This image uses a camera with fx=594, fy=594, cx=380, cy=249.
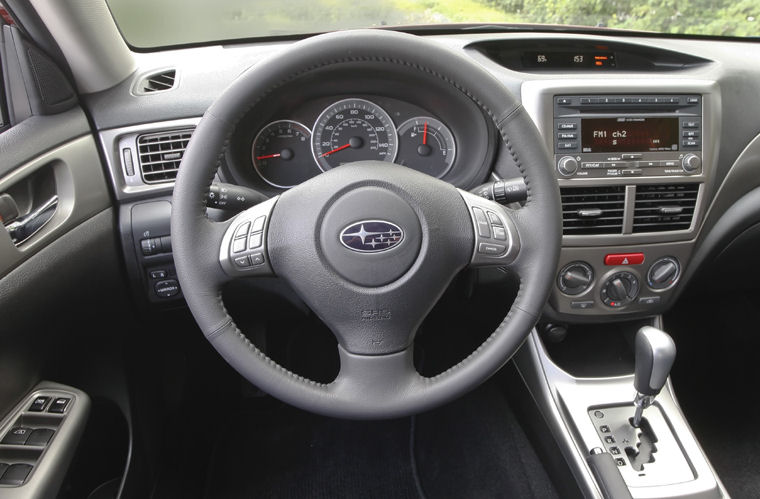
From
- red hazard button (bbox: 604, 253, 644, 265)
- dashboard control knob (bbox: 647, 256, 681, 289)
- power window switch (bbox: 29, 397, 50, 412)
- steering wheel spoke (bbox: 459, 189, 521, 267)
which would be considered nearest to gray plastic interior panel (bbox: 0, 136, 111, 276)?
power window switch (bbox: 29, 397, 50, 412)

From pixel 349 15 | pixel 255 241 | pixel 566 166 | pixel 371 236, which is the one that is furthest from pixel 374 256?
pixel 349 15

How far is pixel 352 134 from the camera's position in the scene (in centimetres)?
140

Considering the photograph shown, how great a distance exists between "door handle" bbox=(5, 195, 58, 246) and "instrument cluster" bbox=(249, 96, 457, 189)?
1.42ft

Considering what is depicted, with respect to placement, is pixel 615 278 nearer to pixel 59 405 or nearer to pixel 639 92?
pixel 639 92

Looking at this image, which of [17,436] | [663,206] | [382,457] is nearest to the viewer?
[17,436]

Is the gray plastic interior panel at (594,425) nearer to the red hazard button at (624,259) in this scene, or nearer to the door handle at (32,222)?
the red hazard button at (624,259)

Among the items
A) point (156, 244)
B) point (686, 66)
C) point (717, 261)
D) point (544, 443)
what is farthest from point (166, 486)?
point (686, 66)

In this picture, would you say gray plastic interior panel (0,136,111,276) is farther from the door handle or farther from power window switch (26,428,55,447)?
Answer: power window switch (26,428,55,447)

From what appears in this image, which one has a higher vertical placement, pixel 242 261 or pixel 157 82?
pixel 157 82

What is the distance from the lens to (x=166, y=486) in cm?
164

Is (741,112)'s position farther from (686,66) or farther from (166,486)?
(166,486)

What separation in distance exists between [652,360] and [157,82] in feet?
4.44

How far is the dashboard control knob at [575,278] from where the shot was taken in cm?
153

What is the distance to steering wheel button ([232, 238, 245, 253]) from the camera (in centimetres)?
102
